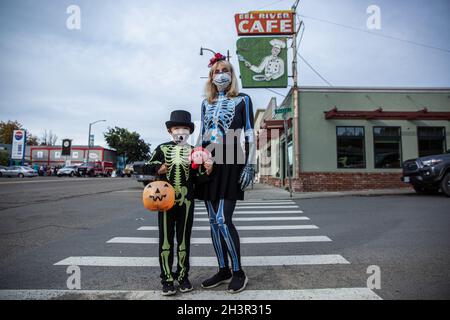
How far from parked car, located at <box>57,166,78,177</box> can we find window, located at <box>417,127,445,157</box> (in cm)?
4334

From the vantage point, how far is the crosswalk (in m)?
2.58

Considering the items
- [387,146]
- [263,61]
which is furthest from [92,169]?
[387,146]

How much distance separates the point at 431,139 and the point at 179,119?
58.0ft

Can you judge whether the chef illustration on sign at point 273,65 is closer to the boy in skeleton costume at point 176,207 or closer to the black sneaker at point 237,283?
the boy in skeleton costume at point 176,207

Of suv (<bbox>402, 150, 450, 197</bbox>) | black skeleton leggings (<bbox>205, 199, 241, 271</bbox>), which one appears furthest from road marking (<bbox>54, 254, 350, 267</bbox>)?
suv (<bbox>402, 150, 450, 197</bbox>)

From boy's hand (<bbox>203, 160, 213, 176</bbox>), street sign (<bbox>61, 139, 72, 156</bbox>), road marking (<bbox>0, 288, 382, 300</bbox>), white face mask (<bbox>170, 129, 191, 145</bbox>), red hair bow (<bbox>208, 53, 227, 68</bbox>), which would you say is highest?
street sign (<bbox>61, 139, 72, 156</bbox>)

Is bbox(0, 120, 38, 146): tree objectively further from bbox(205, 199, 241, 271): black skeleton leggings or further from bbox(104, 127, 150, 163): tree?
bbox(205, 199, 241, 271): black skeleton leggings

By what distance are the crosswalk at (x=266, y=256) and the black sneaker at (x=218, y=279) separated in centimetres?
10

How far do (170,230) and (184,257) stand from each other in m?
0.31

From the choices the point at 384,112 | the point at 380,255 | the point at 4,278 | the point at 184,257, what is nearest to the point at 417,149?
the point at 384,112

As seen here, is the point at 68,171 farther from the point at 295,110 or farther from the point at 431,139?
the point at 431,139

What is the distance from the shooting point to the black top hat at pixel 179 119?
2.76 metres

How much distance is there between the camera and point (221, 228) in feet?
8.84

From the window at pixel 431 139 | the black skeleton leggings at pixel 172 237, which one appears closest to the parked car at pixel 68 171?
the window at pixel 431 139
